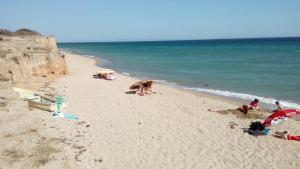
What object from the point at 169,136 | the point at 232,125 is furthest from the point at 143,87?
the point at 169,136

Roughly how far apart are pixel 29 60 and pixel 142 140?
38.1 ft

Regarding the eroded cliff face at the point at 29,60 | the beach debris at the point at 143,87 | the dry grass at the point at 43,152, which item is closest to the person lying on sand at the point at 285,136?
the dry grass at the point at 43,152

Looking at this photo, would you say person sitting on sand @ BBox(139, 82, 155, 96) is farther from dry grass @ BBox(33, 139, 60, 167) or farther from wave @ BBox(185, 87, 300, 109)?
dry grass @ BBox(33, 139, 60, 167)

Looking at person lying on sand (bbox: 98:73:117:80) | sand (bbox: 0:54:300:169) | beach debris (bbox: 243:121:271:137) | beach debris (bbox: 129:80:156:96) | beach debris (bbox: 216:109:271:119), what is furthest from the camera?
person lying on sand (bbox: 98:73:117:80)

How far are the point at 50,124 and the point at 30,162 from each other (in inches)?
118

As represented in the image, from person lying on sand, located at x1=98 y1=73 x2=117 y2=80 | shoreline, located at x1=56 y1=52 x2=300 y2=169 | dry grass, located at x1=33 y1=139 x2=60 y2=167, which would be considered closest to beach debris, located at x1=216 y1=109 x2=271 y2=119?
shoreline, located at x1=56 y1=52 x2=300 y2=169

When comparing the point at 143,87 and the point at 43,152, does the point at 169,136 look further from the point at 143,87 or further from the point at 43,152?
the point at 143,87

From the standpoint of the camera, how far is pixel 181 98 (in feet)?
54.9

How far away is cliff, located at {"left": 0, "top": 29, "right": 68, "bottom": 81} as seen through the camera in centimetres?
1648

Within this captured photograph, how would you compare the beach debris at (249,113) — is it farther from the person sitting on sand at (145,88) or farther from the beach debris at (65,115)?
the beach debris at (65,115)

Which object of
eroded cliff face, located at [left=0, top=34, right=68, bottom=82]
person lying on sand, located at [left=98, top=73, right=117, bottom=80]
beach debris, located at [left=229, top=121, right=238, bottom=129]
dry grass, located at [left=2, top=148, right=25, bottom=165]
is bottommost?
dry grass, located at [left=2, top=148, right=25, bottom=165]

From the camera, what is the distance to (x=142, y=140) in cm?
982

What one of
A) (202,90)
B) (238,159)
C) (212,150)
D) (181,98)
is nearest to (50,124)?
(212,150)

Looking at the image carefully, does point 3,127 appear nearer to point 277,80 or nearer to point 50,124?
point 50,124
